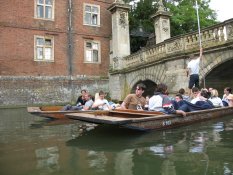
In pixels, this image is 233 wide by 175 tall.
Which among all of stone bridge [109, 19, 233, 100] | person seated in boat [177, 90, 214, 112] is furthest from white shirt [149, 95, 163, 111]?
stone bridge [109, 19, 233, 100]

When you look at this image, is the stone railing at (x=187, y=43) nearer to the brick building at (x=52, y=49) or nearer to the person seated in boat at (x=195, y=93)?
the person seated in boat at (x=195, y=93)

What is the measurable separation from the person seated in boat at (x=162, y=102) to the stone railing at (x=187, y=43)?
4495 mm

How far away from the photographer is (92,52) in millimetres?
20875

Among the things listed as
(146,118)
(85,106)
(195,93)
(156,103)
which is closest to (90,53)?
(85,106)

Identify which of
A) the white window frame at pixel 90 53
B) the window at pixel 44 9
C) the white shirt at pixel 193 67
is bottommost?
the white shirt at pixel 193 67

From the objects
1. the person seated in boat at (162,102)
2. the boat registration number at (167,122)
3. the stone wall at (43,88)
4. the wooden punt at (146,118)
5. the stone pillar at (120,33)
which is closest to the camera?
the wooden punt at (146,118)

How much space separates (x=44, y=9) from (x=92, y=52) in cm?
436

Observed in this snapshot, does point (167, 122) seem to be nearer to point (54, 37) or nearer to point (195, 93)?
point (195, 93)

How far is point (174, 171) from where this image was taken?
12.8ft

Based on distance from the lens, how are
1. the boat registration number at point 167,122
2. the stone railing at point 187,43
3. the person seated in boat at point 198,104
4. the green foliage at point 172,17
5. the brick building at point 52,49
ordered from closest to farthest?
the boat registration number at point 167,122 → the person seated in boat at point 198,104 → the stone railing at point 187,43 → the brick building at point 52,49 → the green foliage at point 172,17

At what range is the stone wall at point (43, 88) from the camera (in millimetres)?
17844

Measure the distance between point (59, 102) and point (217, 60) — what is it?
37.7 feet

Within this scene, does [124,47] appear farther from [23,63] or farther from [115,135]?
[115,135]

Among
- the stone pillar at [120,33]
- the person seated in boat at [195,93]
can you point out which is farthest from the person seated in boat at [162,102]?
the stone pillar at [120,33]
